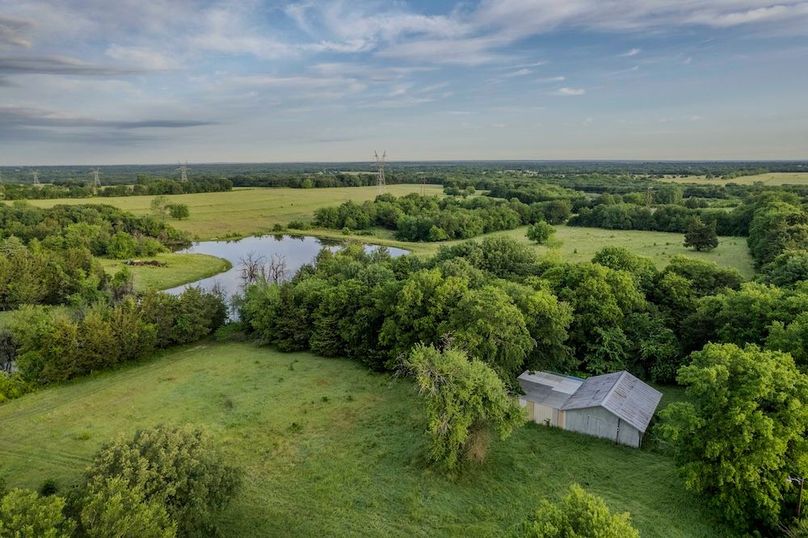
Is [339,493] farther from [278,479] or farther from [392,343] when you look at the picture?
[392,343]

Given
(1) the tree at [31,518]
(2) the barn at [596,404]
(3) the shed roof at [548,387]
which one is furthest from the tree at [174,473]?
(3) the shed roof at [548,387]

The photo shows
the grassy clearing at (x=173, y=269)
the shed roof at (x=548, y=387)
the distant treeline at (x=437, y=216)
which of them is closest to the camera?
the shed roof at (x=548, y=387)

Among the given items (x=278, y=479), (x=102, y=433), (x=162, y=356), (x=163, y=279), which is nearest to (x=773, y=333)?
(x=278, y=479)

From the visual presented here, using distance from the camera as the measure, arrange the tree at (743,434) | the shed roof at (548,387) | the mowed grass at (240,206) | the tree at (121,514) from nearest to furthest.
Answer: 1. the tree at (121,514)
2. the tree at (743,434)
3. the shed roof at (548,387)
4. the mowed grass at (240,206)

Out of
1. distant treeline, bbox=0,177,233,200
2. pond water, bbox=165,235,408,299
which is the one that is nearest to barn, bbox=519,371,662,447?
pond water, bbox=165,235,408,299

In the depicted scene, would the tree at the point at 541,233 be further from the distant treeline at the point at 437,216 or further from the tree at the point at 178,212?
the tree at the point at 178,212

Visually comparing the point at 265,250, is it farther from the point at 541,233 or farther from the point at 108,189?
the point at 108,189

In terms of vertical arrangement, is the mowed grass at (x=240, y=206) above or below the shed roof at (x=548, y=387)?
above

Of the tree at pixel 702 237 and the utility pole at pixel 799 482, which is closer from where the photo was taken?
the utility pole at pixel 799 482
